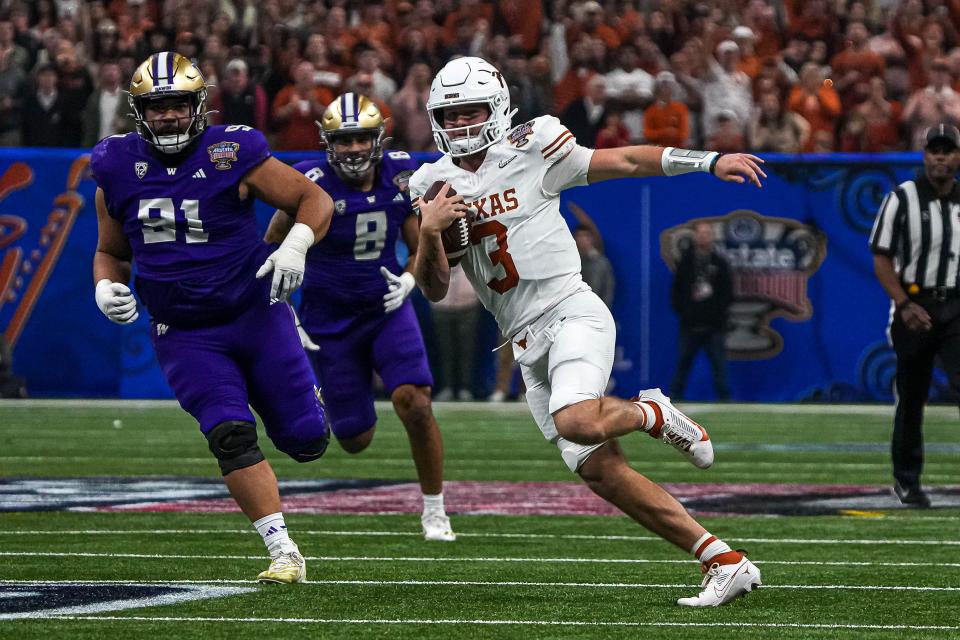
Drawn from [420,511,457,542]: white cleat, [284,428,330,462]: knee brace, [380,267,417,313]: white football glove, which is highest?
[380,267,417,313]: white football glove

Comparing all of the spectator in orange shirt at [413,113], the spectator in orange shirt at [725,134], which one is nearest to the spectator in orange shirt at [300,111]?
the spectator in orange shirt at [413,113]

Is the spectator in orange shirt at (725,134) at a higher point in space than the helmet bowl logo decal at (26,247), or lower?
higher

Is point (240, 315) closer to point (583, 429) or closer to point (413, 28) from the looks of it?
point (583, 429)

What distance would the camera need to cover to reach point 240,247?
21.1 ft

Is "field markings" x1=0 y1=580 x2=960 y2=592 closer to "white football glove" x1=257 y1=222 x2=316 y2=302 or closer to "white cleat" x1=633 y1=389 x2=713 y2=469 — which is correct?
"white cleat" x1=633 y1=389 x2=713 y2=469

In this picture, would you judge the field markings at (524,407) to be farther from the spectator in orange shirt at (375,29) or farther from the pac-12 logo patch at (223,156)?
the pac-12 logo patch at (223,156)

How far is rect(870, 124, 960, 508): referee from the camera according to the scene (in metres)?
8.96

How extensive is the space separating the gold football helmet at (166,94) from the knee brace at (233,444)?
974 mm

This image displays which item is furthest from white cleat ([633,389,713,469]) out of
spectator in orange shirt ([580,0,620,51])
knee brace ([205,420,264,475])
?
spectator in orange shirt ([580,0,620,51])

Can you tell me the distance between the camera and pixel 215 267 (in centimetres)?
634

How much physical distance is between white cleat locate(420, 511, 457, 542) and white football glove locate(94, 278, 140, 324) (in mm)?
1851

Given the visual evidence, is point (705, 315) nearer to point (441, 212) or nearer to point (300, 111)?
point (300, 111)

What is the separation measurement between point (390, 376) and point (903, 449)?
8.85 feet

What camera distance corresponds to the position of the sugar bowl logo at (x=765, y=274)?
16078mm
